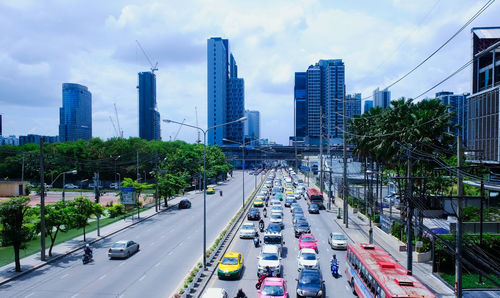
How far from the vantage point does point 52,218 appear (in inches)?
1142

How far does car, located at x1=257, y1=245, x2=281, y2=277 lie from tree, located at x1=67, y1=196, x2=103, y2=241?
16.6m

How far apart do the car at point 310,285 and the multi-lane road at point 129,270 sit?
7.20 meters

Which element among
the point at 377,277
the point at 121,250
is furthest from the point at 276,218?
the point at 377,277

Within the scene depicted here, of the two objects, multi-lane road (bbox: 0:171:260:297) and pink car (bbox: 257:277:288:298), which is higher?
pink car (bbox: 257:277:288:298)

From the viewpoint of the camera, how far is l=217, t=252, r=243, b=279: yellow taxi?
22297 millimetres

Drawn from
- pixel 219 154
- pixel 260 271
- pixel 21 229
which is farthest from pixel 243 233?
pixel 219 154

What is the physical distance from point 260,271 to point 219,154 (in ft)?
295

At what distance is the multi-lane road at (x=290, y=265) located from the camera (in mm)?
20969

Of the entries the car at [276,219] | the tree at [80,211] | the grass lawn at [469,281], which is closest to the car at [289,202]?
the car at [276,219]

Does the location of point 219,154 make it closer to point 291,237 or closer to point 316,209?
point 316,209

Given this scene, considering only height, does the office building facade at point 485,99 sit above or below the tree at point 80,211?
above

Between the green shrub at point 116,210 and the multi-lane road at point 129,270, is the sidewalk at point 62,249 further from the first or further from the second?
the green shrub at point 116,210

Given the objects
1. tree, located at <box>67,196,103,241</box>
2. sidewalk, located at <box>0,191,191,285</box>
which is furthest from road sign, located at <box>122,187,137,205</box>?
tree, located at <box>67,196,103,241</box>

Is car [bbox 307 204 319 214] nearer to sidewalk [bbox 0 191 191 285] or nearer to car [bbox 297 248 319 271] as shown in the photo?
sidewalk [bbox 0 191 191 285]
